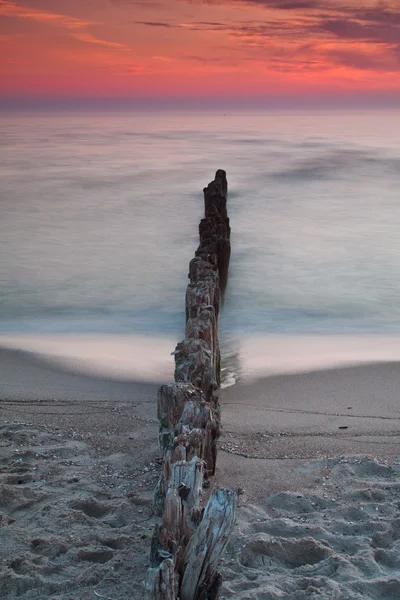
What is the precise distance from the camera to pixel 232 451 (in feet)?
15.2

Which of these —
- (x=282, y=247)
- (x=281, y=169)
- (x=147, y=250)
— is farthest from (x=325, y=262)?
(x=281, y=169)

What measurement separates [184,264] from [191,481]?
413 inches

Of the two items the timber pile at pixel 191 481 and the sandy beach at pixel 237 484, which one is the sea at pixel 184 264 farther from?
the timber pile at pixel 191 481

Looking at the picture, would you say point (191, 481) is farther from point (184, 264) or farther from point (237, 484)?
point (184, 264)

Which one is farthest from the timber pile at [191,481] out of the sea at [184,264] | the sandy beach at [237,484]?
the sea at [184,264]

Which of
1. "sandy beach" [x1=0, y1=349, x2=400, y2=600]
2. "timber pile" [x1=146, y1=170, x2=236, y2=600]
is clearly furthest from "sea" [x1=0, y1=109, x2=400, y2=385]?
"timber pile" [x1=146, y1=170, x2=236, y2=600]

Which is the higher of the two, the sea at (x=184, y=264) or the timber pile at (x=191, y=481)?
the sea at (x=184, y=264)

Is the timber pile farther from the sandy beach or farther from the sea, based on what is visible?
the sea

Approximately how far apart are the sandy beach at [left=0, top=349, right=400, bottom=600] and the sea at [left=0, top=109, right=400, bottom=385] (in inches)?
33.2

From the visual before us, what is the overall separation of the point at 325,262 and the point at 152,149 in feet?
101

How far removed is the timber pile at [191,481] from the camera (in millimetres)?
2521

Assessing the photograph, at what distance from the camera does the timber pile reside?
2521 mm

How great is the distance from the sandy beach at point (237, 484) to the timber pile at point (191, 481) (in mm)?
385

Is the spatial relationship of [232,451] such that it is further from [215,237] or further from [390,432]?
[215,237]
